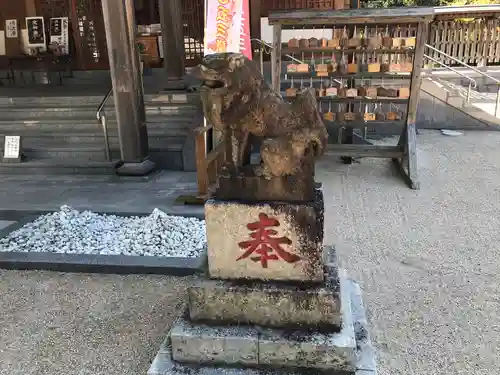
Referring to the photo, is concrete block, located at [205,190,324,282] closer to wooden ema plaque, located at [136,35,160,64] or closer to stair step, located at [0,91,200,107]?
stair step, located at [0,91,200,107]

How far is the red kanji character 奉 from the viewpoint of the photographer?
265 cm

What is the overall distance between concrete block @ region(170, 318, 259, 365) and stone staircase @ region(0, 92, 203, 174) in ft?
16.7

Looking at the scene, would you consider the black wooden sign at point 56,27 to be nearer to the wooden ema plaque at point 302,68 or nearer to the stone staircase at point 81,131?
the stone staircase at point 81,131

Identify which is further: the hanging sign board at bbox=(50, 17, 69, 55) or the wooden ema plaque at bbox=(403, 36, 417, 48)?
the hanging sign board at bbox=(50, 17, 69, 55)

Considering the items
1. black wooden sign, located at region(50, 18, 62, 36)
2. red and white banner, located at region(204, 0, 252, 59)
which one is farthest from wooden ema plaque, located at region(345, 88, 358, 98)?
black wooden sign, located at region(50, 18, 62, 36)

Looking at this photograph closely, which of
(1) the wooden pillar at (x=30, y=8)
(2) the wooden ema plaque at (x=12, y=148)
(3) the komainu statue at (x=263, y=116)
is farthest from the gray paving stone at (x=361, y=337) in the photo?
(1) the wooden pillar at (x=30, y=8)

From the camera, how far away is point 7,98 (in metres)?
9.05

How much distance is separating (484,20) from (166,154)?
10.2m

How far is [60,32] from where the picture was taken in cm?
1126

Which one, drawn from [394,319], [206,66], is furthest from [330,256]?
[206,66]

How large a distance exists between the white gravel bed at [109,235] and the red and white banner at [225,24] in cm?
242

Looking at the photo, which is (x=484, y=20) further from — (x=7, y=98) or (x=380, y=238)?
(x=7, y=98)

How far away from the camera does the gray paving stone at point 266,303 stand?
2.67 metres

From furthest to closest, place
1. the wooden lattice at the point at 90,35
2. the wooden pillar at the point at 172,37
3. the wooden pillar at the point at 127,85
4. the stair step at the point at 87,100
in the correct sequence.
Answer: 1. the wooden lattice at the point at 90,35
2. the wooden pillar at the point at 172,37
3. the stair step at the point at 87,100
4. the wooden pillar at the point at 127,85
